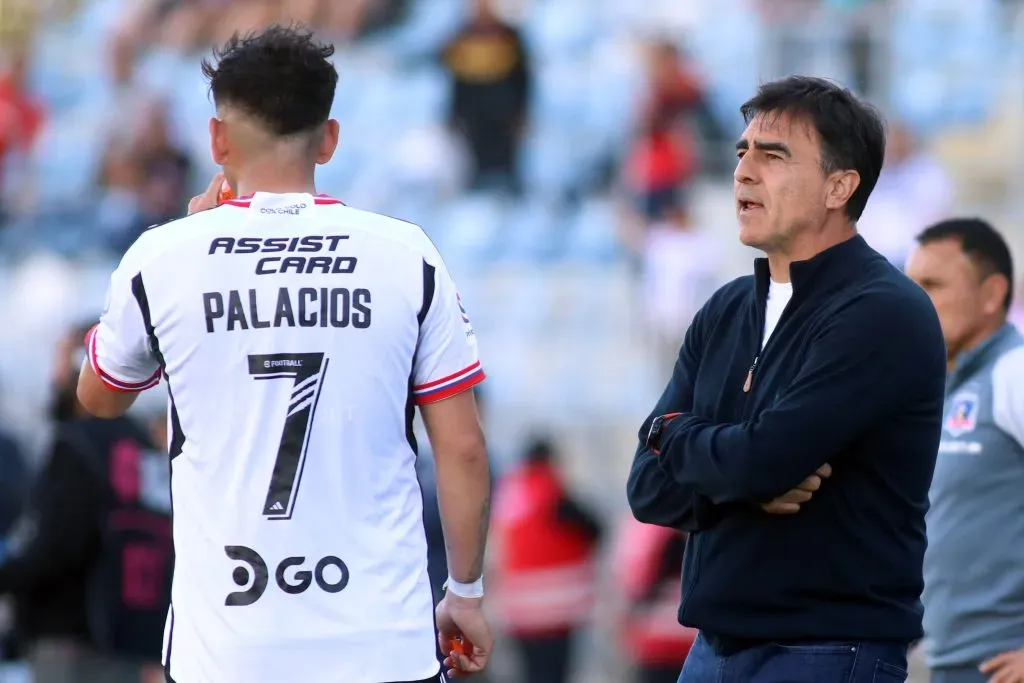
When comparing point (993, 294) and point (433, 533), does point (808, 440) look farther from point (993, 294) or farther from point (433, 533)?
point (433, 533)

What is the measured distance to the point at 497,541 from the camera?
1017 centimetres

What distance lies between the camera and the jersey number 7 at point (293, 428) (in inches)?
135

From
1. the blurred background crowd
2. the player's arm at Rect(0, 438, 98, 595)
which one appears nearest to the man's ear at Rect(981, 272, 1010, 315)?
the player's arm at Rect(0, 438, 98, 595)

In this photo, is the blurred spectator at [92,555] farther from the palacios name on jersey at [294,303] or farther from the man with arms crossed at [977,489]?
the man with arms crossed at [977,489]

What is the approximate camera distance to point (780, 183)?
366cm

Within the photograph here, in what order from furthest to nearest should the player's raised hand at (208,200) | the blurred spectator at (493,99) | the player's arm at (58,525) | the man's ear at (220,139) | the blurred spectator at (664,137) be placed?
the blurred spectator at (493,99)
the blurred spectator at (664,137)
the player's arm at (58,525)
the player's raised hand at (208,200)
the man's ear at (220,139)

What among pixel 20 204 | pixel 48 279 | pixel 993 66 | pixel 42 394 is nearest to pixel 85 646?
pixel 42 394

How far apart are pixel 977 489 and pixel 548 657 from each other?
18.1 feet

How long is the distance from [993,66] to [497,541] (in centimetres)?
661

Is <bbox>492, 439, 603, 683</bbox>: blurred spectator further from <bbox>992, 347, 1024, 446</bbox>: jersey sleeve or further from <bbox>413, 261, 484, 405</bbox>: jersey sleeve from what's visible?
<bbox>413, 261, 484, 405</bbox>: jersey sleeve

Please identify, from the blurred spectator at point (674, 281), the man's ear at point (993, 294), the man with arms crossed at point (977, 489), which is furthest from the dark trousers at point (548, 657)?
the man's ear at point (993, 294)

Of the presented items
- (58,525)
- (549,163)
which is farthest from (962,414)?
(549,163)

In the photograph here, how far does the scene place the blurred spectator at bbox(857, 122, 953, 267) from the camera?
443 inches

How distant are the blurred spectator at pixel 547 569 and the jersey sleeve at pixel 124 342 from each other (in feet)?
19.4
